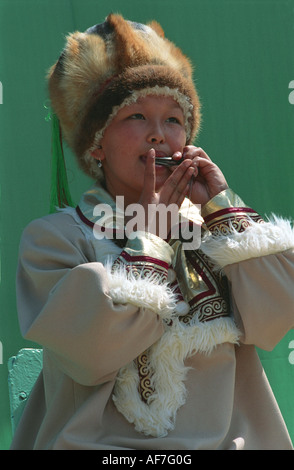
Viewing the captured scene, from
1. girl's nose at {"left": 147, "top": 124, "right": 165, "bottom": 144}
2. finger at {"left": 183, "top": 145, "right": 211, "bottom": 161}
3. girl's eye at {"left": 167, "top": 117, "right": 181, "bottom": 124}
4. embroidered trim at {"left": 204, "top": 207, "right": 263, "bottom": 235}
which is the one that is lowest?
embroidered trim at {"left": 204, "top": 207, "right": 263, "bottom": 235}

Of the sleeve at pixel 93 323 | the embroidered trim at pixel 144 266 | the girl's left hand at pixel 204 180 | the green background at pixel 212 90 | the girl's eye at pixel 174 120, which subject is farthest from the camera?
the green background at pixel 212 90

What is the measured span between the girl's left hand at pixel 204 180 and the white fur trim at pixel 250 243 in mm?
148

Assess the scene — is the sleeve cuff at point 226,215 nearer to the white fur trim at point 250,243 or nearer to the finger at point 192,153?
the white fur trim at point 250,243

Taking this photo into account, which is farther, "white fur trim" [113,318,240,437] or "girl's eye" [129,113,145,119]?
"girl's eye" [129,113,145,119]

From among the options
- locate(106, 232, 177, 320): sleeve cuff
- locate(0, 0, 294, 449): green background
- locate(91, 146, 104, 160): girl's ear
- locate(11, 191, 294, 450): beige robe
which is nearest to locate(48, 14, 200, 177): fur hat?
locate(91, 146, 104, 160): girl's ear

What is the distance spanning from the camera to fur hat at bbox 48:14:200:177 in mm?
1993

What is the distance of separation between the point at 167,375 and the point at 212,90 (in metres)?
1.57

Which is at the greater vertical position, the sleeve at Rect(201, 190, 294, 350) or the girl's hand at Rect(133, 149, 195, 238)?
the girl's hand at Rect(133, 149, 195, 238)

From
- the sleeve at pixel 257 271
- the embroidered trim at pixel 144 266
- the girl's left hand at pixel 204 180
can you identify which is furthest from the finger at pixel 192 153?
the embroidered trim at pixel 144 266

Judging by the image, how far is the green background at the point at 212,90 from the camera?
9.00ft

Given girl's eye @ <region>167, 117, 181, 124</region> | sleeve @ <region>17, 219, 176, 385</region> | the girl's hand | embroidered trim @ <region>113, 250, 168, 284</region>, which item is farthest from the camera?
girl's eye @ <region>167, 117, 181, 124</region>

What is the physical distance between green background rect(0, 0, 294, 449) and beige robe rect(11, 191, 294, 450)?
0.92m

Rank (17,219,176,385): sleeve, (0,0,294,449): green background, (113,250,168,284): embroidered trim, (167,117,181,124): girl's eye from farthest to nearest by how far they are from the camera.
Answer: (0,0,294,449): green background → (167,117,181,124): girl's eye → (113,250,168,284): embroidered trim → (17,219,176,385): sleeve

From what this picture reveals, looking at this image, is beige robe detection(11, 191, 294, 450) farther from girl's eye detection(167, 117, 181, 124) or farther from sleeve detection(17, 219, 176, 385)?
girl's eye detection(167, 117, 181, 124)
